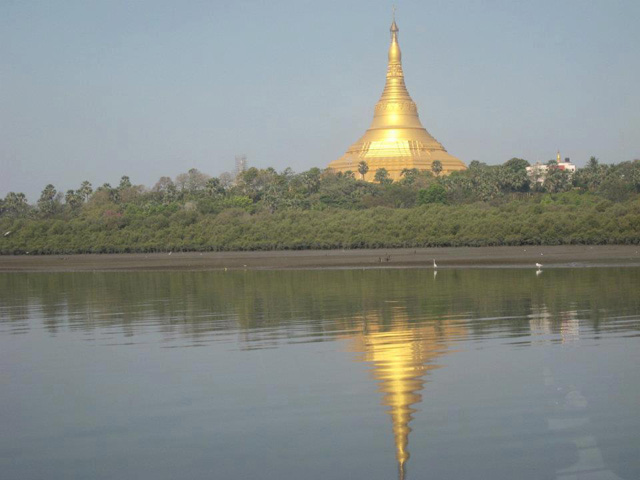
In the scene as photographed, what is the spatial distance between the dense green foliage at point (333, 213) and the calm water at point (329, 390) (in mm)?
19778

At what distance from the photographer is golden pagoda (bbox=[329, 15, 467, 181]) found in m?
76.2

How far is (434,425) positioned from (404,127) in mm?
69222

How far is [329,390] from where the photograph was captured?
12664 millimetres

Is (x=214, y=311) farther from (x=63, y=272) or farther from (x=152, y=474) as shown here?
(x=63, y=272)

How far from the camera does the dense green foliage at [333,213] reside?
4334 cm

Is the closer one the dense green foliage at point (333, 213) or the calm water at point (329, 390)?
the calm water at point (329, 390)

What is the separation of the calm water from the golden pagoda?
5251cm

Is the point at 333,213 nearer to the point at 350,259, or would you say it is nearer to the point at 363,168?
the point at 350,259

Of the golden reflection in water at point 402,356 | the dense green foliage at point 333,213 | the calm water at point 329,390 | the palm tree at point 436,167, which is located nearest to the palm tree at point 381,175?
the dense green foliage at point 333,213

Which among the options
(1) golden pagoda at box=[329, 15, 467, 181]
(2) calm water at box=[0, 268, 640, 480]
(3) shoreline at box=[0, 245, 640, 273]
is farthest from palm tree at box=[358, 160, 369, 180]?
(2) calm water at box=[0, 268, 640, 480]

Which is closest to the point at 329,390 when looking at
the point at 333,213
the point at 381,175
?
the point at 333,213

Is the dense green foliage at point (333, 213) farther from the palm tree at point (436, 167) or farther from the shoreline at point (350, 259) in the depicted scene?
the palm tree at point (436, 167)

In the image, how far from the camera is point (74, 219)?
190 feet

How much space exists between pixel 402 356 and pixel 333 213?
120 feet
